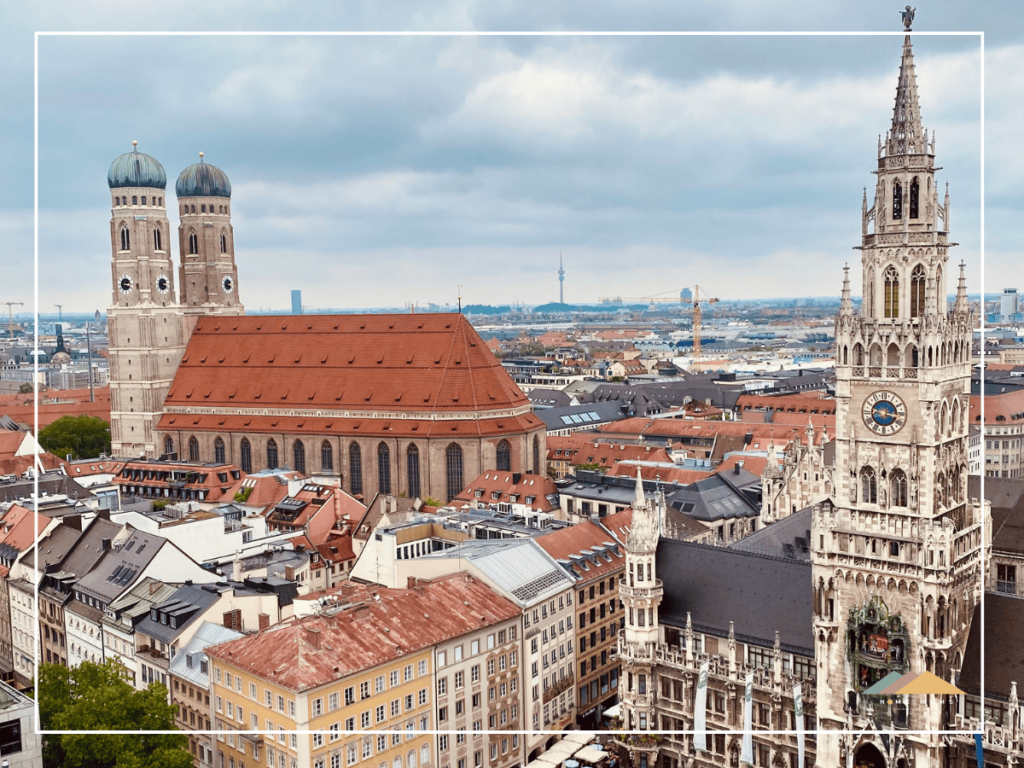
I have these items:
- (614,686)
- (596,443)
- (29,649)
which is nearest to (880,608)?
(614,686)

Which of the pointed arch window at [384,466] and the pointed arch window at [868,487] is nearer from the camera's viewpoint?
the pointed arch window at [868,487]

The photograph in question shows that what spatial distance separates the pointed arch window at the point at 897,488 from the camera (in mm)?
33781

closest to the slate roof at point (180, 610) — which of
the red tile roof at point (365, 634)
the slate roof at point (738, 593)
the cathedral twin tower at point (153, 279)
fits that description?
the red tile roof at point (365, 634)

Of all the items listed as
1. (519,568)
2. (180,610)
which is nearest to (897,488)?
(519,568)

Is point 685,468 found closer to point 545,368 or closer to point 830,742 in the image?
point 830,742

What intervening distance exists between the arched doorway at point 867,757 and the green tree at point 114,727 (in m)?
24.4

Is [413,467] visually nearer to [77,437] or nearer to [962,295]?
[77,437]

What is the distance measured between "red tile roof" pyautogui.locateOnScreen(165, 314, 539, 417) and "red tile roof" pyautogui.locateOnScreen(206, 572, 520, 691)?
4202 centimetres

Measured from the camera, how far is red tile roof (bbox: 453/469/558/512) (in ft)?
249

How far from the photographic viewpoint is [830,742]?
35969mm

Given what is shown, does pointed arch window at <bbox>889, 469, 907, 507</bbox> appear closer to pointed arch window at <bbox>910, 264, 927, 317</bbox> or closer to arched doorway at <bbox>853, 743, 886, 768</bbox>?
pointed arch window at <bbox>910, 264, 927, 317</bbox>

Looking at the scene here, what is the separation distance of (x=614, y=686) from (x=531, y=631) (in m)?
9.02

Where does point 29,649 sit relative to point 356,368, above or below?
below

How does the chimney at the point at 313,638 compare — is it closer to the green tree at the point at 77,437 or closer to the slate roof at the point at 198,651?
the slate roof at the point at 198,651
